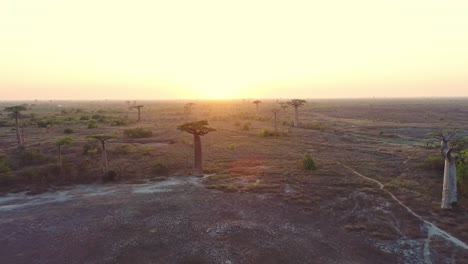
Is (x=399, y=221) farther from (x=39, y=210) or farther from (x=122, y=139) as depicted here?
(x=122, y=139)

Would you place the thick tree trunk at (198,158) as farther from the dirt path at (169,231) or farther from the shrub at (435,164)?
the shrub at (435,164)

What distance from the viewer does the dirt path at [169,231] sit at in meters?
12.8

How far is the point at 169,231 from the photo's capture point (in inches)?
591

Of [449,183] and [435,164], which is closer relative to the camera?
[449,183]

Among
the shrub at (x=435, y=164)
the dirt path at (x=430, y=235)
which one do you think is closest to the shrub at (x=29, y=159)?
the dirt path at (x=430, y=235)

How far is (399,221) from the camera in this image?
1612cm

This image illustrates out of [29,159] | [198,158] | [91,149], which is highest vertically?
[198,158]

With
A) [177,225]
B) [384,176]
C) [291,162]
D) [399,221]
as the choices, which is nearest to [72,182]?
[177,225]

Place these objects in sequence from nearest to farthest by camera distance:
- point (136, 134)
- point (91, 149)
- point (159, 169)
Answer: point (159, 169) < point (91, 149) < point (136, 134)

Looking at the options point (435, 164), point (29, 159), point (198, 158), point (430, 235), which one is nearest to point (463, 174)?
point (435, 164)

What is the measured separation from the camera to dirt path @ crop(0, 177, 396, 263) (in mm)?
12766

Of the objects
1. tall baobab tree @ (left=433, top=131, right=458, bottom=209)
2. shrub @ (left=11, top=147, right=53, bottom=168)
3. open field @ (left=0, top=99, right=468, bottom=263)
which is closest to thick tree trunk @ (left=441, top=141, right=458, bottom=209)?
tall baobab tree @ (left=433, top=131, right=458, bottom=209)

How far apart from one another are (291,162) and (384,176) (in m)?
7.81

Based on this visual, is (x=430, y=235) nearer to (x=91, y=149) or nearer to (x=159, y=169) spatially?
(x=159, y=169)
